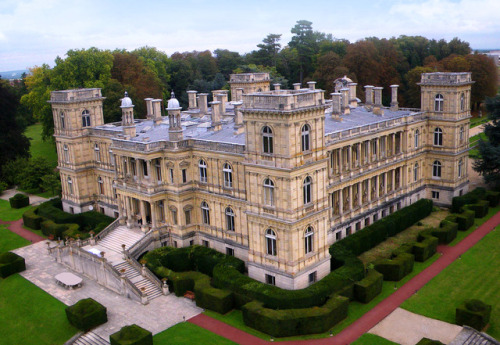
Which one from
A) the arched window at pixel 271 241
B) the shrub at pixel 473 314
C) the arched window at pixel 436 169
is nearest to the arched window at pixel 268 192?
the arched window at pixel 271 241

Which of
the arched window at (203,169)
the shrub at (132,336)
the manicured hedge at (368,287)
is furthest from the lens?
the arched window at (203,169)

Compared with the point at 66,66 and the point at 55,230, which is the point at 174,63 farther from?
the point at 55,230

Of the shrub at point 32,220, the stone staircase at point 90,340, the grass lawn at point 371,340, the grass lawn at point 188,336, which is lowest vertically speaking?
the stone staircase at point 90,340

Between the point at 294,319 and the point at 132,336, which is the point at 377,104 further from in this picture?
the point at 132,336

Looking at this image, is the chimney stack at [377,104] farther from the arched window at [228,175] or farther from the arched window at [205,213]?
the arched window at [205,213]

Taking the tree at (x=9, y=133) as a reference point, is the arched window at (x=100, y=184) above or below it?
below

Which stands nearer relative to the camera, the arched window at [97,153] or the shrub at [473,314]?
the shrub at [473,314]

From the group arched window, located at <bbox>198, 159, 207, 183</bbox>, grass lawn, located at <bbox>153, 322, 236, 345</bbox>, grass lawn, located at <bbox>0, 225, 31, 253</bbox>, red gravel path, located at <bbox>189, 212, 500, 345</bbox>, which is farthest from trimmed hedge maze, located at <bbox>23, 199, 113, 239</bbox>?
red gravel path, located at <bbox>189, 212, 500, 345</bbox>

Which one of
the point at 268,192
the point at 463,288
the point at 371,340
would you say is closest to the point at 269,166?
the point at 268,192
